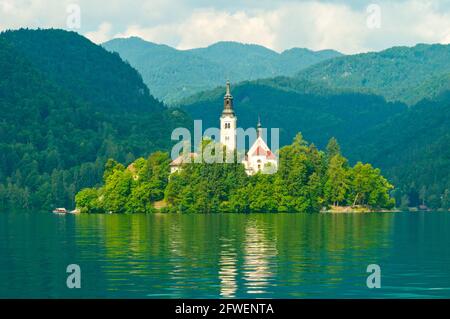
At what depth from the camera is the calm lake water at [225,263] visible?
54.4 metres

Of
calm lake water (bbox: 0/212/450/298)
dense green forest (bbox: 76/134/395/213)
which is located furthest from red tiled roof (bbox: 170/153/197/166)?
calm lake water (bbox: 0/212/450/298)

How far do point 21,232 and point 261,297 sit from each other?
58473 millimetres

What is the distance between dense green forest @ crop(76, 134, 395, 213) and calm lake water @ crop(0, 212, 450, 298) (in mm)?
73252

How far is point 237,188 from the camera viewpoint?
181 m

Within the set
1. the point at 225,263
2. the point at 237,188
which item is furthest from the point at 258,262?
the point at 237,188

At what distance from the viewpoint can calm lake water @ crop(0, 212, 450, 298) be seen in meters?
54.4

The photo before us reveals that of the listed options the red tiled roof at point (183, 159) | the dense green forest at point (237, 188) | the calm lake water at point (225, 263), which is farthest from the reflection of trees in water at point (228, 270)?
the red tiled roof at point (183, 159)

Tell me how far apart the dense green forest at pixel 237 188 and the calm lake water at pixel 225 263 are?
7325cm

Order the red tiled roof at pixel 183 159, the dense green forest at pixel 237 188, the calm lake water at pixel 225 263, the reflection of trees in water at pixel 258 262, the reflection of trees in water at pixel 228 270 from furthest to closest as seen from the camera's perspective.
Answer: the red tiled roof at pixel 183 159
the dense green forest at pixel 237 188
the reflection of trees in water at pixel 258 262
the calm lake water at pixel 225 263
the reflection of trees in water at pixel 228 270

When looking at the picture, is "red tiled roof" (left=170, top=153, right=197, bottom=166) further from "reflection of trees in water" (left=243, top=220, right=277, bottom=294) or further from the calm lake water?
"reflection of trees in water" (left=243, top=220, right=277, bottom=294)

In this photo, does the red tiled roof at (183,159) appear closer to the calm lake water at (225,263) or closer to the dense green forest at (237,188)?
the dense green forest at (237,188)

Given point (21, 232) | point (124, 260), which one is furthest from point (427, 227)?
point (124, 260)
